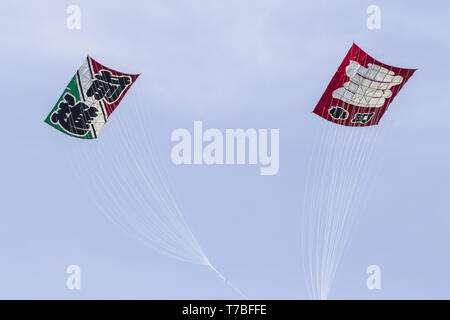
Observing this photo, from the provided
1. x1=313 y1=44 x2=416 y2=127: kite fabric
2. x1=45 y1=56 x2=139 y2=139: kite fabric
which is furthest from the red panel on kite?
x1=313 y1=44 x2=416 y2=127: kite fabric

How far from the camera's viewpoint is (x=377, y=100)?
55.8 meters

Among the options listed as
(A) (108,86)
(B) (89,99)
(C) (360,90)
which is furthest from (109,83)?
(C) (360,90)

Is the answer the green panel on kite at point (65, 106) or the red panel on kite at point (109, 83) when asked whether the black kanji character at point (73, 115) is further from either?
the red panel on kite at point (109, 83)

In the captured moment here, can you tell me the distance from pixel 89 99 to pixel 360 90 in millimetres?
13430

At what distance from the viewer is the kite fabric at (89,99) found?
56.2 metres

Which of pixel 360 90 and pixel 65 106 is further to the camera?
pixel 65 106

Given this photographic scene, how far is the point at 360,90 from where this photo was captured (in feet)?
181

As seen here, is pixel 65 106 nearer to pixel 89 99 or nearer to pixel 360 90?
pixel 89 99

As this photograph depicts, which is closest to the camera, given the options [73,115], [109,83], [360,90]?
[360,90]

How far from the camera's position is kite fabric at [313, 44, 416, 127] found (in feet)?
177

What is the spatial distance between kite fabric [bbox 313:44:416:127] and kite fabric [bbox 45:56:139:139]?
9912mm
